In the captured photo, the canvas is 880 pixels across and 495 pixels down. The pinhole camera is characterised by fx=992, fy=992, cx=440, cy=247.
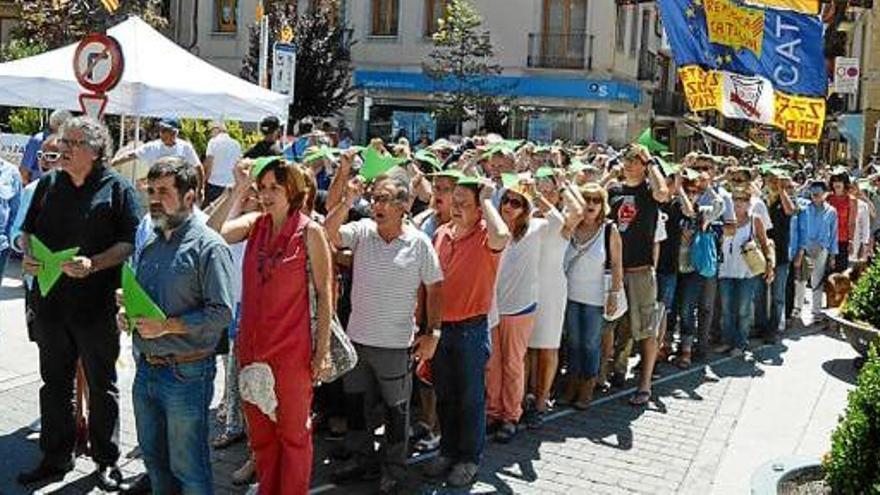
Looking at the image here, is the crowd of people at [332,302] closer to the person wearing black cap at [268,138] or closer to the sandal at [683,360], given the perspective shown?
the sandal at [683,360]

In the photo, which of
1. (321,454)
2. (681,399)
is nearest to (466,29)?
(681,399)

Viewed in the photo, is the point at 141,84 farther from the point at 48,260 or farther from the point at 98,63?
the point at 48,260

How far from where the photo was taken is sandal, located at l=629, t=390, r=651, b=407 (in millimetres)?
8109

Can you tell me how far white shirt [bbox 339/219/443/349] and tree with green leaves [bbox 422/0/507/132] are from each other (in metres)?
25.9

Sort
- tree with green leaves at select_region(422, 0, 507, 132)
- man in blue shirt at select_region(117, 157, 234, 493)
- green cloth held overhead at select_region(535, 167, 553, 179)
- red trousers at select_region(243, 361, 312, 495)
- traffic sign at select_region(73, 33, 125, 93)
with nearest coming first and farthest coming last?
man in blue shirt at select_region(117, 157, 234, 493) → red trousers at select_region(243, 361, 312, 495) → green cloth held overhead at select_region(535, 167, 553, 179) → traffic sign at select_region(73, 33, 125, 93) → tree with green leaves at select_region(422, 0, 507, 132)

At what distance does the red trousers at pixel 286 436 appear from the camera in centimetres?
478

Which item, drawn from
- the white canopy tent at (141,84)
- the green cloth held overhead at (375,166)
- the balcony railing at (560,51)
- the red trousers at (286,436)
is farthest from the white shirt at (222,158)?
the balcony railing at (560,51)

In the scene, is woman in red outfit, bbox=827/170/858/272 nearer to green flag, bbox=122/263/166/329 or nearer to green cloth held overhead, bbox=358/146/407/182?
green cloth held overhead, bbox=358/146/407/182

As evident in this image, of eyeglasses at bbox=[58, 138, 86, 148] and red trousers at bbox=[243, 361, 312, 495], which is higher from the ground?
eyeglasses at bbox=[58, 138, 86, 148]

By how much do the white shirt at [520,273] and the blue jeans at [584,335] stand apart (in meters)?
1.03

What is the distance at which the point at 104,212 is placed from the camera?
5.27 meters

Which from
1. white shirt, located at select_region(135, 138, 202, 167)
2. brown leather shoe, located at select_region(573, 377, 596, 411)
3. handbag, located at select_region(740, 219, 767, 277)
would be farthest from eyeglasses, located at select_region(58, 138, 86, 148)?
handbag, located at select_region(740, 219, 767, 277)

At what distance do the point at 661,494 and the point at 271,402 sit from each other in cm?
269

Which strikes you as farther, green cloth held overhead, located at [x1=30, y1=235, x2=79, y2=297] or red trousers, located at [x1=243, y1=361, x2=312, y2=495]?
green cloth held overhead, located at [x1=30, y1=235, x2=79, y2=297]
